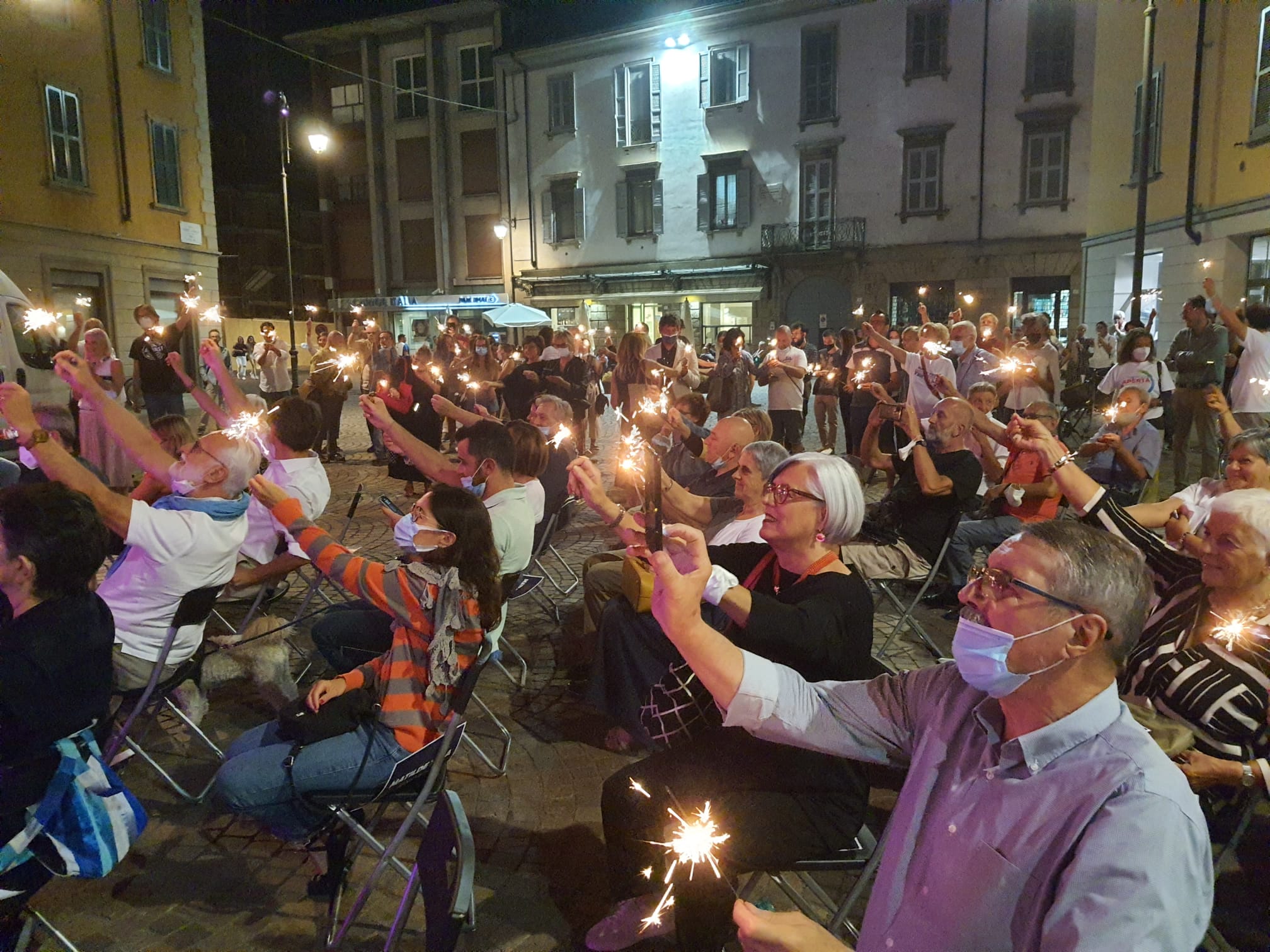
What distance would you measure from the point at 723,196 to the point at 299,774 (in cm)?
2803

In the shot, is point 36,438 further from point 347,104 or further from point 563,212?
point 347,104

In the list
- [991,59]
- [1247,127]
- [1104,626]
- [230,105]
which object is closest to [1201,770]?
[1104,626]

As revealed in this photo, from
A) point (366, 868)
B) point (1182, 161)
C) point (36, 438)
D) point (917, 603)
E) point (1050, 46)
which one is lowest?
point (366, 868)

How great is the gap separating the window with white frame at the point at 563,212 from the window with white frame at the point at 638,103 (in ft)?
8.18

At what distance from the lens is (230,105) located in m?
35.6

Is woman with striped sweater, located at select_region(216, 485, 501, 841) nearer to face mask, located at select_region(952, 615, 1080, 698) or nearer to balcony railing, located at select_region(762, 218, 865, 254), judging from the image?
face mask, located at select_region(952, 615, 1080, 698)

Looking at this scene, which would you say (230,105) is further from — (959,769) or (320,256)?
(959,769)

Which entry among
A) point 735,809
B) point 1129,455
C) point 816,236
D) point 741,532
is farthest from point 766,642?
point 816,236

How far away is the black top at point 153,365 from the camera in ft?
30.0

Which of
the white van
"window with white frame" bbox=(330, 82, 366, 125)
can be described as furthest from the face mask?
"window with white frame" bbox=(330, 82, 366, 125)

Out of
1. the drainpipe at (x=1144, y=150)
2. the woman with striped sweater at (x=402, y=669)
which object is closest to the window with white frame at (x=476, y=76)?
the drainpipe at (x=1144, y=150)

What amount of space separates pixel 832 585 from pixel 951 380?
6.20 m

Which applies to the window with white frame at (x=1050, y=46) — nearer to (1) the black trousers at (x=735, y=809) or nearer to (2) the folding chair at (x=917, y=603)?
(2) the folding chair at (x=917, y=603)

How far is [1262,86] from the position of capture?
43.4 feet
